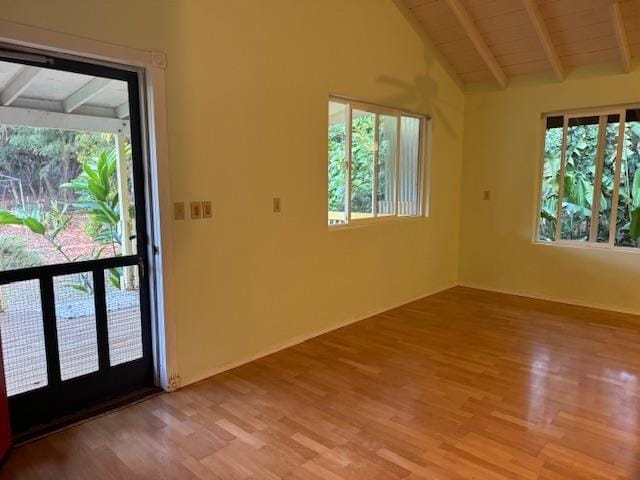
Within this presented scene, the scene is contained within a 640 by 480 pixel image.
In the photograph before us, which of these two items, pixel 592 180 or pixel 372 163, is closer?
pixel 372 163

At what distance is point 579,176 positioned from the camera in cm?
472

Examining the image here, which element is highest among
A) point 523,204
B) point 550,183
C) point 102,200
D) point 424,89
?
point 424,89

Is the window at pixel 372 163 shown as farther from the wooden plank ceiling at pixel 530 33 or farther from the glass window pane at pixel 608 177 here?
the glass window pane at pixel 608 177

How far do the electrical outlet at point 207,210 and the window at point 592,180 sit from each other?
12.7ft

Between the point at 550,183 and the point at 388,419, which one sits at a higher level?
the point at 550,183

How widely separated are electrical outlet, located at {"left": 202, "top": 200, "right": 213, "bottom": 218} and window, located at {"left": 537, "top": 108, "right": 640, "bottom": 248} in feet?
12.7

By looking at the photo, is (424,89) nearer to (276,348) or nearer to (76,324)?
(276,348)

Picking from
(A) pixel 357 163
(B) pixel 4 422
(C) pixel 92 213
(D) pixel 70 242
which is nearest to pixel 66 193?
(C) pixel 92 213

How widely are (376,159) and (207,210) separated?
201 cm

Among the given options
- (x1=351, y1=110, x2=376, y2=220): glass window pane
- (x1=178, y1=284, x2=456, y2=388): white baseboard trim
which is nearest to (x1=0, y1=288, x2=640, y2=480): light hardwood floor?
(x1=178, y1=284, x2=456, y2=388): white baseboard trim

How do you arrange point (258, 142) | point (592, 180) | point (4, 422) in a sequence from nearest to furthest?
point (4, 422) → point (258, 142) → point (592, 180)

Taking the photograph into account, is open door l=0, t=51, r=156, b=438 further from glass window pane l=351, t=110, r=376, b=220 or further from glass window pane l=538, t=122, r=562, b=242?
glass window pane l=538, t=122, r=562, b=242

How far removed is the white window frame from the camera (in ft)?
12.9

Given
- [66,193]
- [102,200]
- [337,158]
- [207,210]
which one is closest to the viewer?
[66,193]
